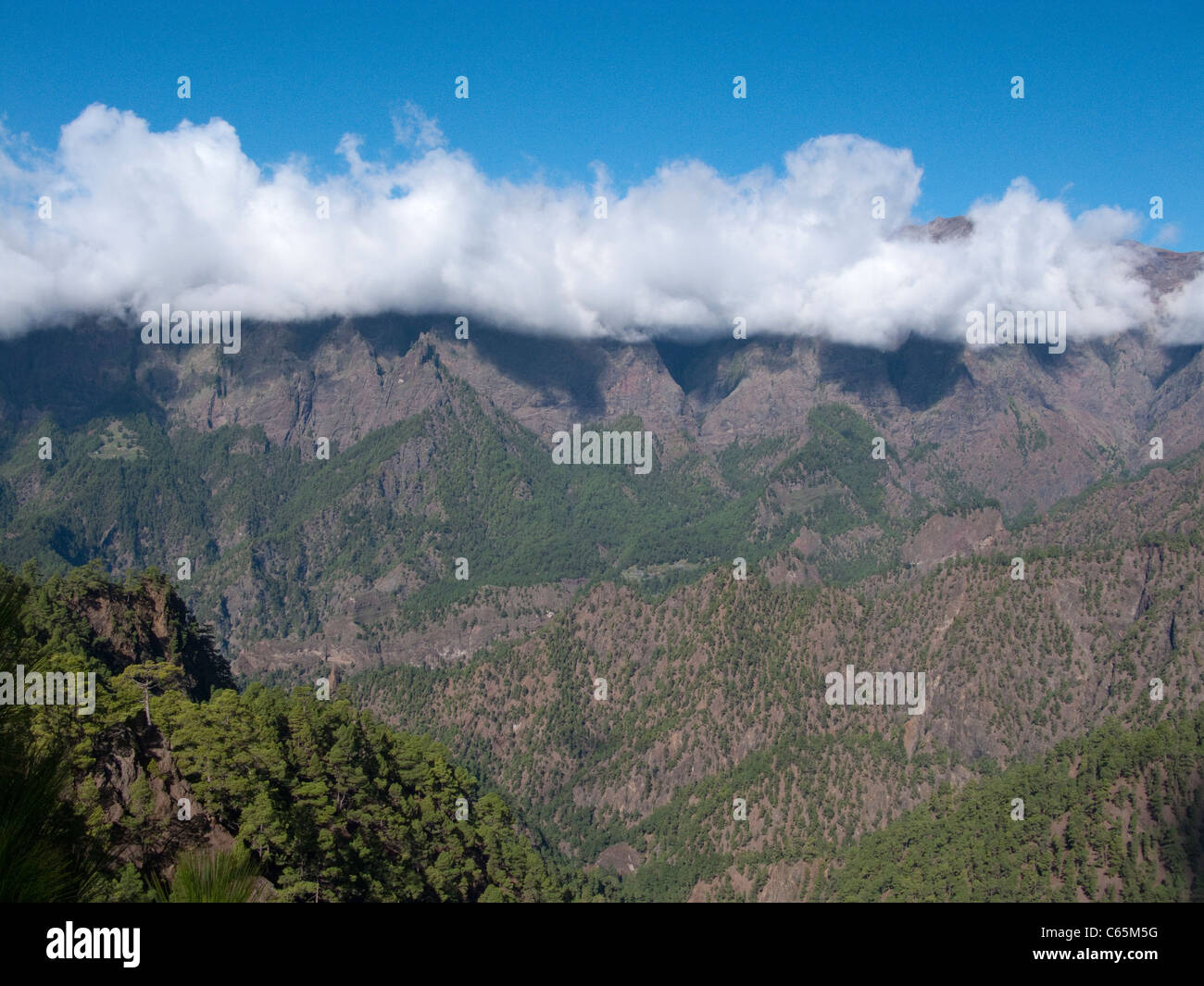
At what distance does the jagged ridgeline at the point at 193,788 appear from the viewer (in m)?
13.9

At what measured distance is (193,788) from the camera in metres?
68.6

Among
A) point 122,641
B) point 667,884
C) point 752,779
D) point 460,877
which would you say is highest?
point 122,641

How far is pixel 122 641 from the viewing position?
116 m

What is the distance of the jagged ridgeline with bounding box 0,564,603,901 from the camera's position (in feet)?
45.5

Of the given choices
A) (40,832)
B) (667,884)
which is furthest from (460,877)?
(667,884)
